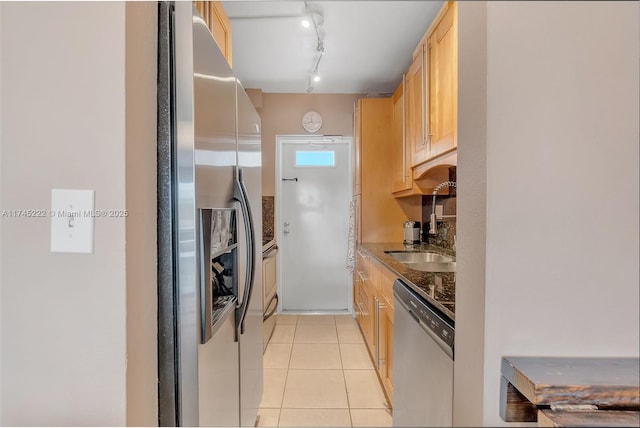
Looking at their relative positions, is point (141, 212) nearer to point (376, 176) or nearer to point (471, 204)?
point (471, 204)

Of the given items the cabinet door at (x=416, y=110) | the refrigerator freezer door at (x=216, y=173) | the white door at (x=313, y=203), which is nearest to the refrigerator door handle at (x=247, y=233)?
the refrigerator freezer door at (x=216, y=173)

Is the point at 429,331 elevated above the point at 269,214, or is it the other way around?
the point at 269,214

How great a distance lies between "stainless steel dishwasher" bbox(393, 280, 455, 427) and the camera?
21.3 inches

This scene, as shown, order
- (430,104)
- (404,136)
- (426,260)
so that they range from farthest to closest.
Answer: (404,136), (426,260), (430,104)

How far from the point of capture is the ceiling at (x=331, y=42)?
2.15 ft

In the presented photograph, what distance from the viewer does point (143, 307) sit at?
594mm

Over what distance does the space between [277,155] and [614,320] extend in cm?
278

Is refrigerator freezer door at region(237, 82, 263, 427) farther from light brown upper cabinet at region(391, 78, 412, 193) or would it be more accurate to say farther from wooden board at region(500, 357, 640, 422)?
light brown upper cabinet at region(391, 78, 412, 193)

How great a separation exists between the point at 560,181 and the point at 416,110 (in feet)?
5.11

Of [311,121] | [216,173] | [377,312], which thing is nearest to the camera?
[216,173]

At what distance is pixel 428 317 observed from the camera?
72 cm

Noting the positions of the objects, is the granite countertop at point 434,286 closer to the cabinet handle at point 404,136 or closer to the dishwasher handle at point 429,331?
the dishwasher handle at point 429,331
